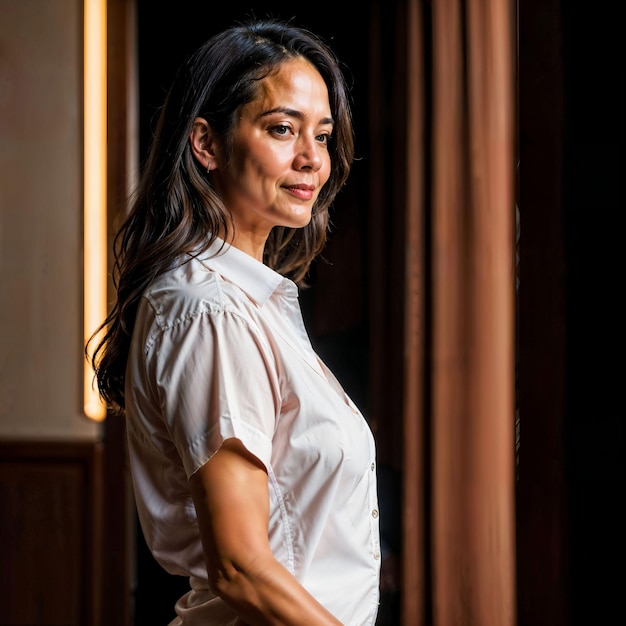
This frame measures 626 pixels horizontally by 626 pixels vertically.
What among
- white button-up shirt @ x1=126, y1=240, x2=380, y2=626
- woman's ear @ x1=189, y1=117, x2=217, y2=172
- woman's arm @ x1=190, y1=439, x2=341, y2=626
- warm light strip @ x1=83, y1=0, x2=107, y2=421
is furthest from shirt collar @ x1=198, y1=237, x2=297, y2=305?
warm light strip @ x1=83, y1=0, x2=107, y2=421

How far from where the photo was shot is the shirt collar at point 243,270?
108cm

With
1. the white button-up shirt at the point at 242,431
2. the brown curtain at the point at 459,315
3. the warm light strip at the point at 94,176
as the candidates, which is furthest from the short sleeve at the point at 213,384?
the warm light strip at the point at 94,176

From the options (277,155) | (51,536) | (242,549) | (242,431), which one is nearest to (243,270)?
(277,155)

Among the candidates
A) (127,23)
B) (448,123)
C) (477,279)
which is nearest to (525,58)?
(448,123)

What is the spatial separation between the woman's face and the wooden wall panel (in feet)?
5.90

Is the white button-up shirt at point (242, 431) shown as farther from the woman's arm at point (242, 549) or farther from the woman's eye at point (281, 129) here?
the woman's eye at point (281, 129)

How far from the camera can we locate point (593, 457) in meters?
1.67

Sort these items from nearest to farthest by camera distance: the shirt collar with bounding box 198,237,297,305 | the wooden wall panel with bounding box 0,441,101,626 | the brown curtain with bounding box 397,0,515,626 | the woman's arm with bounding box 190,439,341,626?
the woman's arm with bounding box 190,439,341,626 < the shirt collar with bounding box 198,237,297,305 < the brown curtain with bounding box 397,0,515,626 < the wooden wall panel with bounding box 0,441,101,626

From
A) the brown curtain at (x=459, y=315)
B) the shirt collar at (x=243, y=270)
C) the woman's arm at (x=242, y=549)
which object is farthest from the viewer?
the brown curtain at (x=459, y=315)

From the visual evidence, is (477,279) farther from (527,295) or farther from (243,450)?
(243,450)

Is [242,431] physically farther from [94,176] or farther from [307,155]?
[94,176]

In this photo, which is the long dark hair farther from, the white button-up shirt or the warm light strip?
the warm light strip

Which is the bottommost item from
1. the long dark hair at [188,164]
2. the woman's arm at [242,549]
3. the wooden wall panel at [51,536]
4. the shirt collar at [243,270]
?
the wooden wall panel at [51,536]

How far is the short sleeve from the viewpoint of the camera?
870 millimetres
